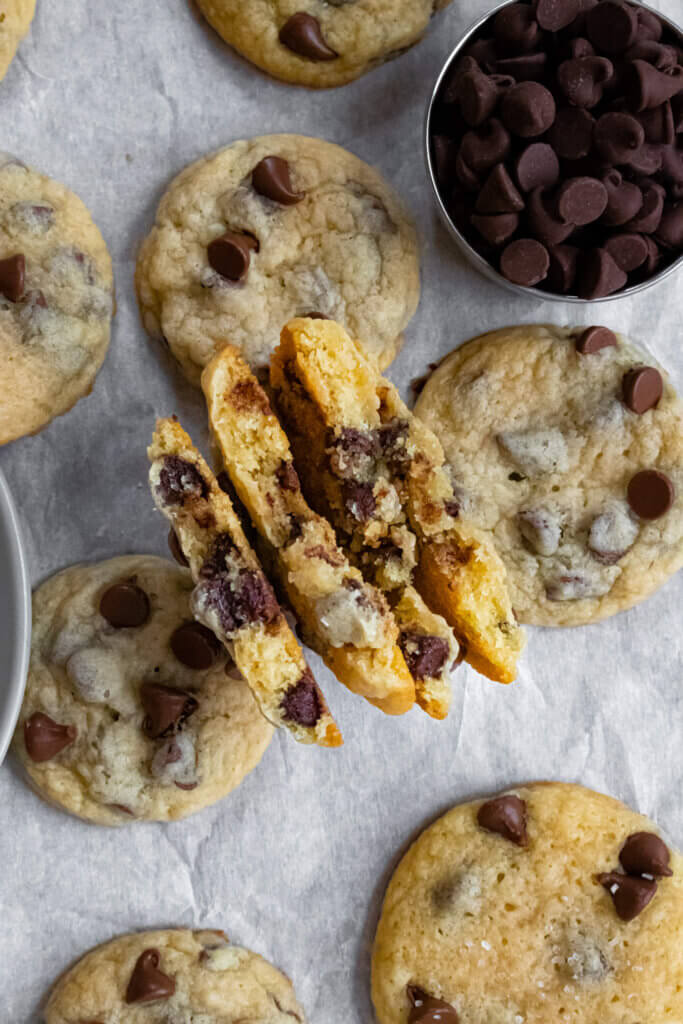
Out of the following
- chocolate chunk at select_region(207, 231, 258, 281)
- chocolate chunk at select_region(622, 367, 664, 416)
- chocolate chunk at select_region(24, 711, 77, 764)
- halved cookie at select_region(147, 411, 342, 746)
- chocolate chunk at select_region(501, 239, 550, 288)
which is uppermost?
chocolate chunk at select_region(207, 231, 258, 281)

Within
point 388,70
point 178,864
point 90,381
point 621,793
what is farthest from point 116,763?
point 388,70

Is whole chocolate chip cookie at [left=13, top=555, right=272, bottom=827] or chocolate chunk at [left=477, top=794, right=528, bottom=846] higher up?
whole chocolate chip cookie at [left=13, top=555, right=272, bottom=827]

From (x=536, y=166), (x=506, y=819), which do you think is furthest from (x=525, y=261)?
(x=506, y=819)

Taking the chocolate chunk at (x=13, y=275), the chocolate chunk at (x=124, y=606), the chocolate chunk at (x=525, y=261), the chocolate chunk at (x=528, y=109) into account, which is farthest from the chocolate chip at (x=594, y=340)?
the chocolate chunk at (x=13, y=275)

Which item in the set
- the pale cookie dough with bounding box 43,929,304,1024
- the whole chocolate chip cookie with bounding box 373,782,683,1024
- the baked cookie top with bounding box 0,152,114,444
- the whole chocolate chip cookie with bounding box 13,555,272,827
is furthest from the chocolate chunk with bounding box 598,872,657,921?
the baked cookie top with bounding box 0,152,114,444

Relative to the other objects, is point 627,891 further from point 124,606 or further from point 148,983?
point 124,606

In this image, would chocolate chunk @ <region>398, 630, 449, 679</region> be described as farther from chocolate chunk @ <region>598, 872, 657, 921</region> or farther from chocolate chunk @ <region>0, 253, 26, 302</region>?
chocolate chunk @ <region>0, 253, 26, 302</region>

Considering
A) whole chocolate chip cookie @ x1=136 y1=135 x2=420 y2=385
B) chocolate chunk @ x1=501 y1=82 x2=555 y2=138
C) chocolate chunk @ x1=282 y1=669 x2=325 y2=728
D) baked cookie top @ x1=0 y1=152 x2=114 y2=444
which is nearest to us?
chocolate chunk @ x1=282 y1=669 x2=325 y2=728
